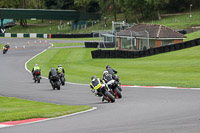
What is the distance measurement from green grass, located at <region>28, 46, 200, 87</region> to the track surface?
226 inches

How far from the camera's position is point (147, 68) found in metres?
37.5

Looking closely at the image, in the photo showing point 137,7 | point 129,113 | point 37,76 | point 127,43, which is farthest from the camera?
point 137,7

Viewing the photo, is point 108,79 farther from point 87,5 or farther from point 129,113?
point 87,5

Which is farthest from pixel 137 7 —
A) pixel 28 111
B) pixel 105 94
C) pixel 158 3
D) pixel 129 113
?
pixel 129 113

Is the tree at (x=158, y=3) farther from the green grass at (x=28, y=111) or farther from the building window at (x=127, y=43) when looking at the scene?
the green grass at (x=28, y=111)

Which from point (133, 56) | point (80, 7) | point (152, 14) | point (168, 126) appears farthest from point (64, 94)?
point (80, 7)

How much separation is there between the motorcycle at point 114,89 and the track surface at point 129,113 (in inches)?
13.6

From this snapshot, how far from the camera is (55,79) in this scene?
2631 cm

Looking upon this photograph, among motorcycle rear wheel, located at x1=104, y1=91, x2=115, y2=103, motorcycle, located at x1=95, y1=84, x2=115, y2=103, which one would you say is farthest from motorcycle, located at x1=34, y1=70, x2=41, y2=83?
motorcycle rear wheel, located at x1=104, y1=91, x2=115, y2=103

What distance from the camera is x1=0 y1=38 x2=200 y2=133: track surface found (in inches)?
459

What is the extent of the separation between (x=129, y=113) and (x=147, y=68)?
23269mm

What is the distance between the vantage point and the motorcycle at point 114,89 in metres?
19.8

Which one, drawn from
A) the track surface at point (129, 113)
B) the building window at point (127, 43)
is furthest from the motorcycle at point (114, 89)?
the building window at point (127, 43)

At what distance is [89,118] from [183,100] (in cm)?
548
